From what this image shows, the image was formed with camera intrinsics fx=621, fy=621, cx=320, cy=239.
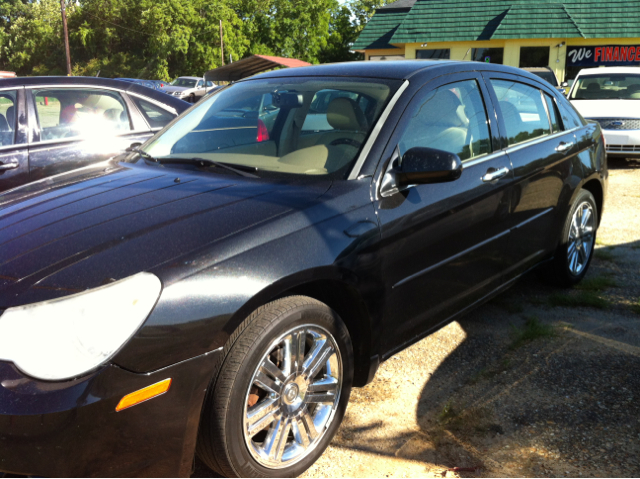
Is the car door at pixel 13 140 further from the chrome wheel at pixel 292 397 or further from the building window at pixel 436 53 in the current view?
the building window at pixel 436 53

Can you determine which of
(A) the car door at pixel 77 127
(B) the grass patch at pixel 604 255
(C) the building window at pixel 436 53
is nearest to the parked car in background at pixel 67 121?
(A) the car door at pixel 77 127

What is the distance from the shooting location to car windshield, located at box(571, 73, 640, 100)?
443 inches

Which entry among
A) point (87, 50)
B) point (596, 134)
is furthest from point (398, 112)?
point (87, 50)

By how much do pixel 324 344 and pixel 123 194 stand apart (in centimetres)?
109

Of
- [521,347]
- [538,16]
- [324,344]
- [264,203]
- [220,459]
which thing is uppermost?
[538,16]

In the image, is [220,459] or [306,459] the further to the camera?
[306,459]

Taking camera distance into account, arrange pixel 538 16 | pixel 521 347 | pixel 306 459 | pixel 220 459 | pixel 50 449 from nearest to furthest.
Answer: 1. pixel 50 449
2. pixel 220 459
3. pixel 306 459
4. pixel 521 347
5. pixel 538 16

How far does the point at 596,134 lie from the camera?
15.9ft

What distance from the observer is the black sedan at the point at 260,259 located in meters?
1.90

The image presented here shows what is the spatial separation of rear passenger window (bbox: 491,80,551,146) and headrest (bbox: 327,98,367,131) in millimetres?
1074

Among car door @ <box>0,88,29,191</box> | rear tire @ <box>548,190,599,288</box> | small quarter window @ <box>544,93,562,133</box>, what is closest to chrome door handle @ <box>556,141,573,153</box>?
small quarter window @ <box>544,93,562,133</box>

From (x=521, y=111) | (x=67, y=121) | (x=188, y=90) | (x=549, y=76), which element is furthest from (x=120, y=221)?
(x=188, y=90)

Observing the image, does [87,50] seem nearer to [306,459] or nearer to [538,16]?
[538,16]

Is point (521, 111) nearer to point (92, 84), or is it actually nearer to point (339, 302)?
point (339, 302)
